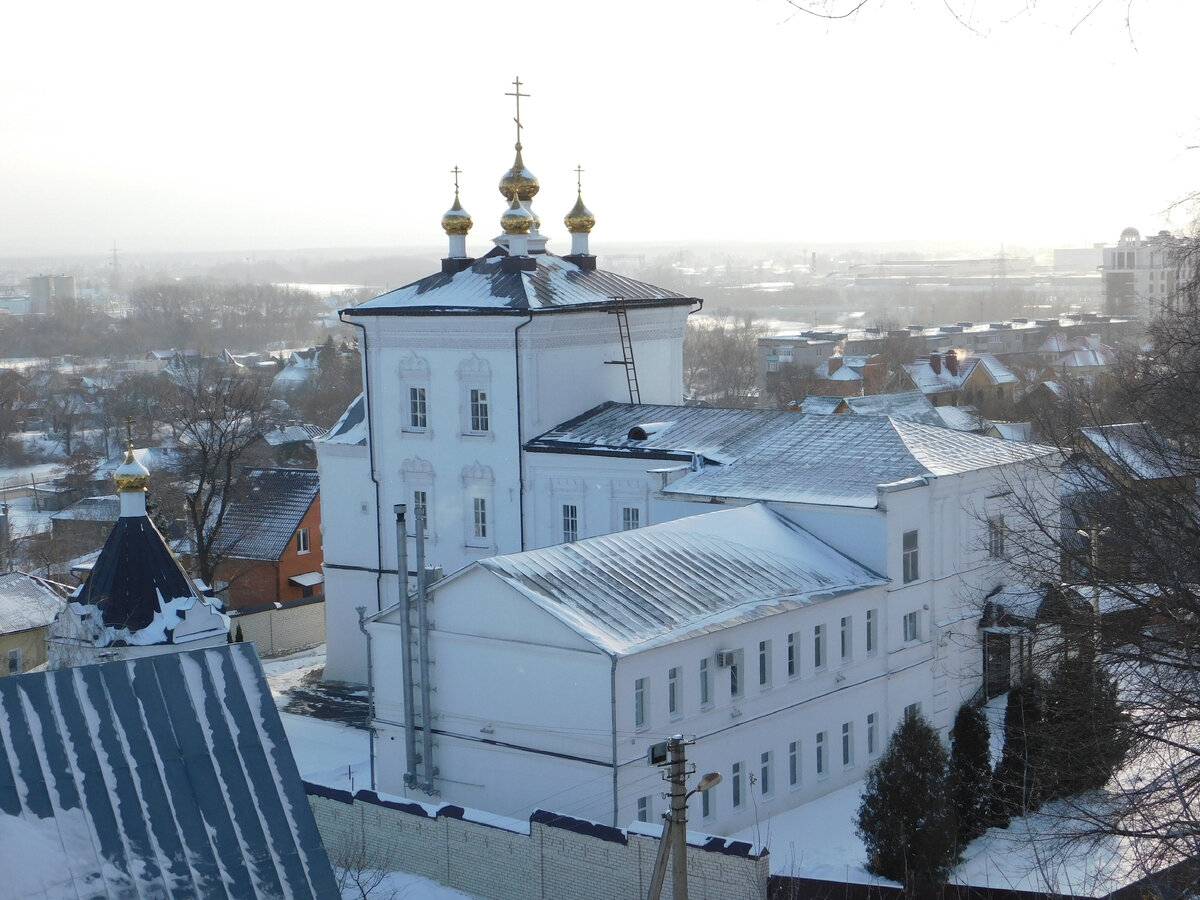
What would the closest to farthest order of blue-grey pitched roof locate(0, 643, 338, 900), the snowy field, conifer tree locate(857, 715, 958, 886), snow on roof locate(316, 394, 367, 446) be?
blue-grey pitched roof locate(0, 643, 338, 900), the snowy field, conifer tree locate(857, 715, 958, 886), snow on roof locate(316, 394, 367, 446)

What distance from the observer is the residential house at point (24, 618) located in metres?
24.4

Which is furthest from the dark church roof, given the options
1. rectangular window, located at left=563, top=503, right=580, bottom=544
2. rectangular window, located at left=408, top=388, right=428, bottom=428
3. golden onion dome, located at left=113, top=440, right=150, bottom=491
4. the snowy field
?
rectangular window, located at left=408, top=388, right=428, bottom=428

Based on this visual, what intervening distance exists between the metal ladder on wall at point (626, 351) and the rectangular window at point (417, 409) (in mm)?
2854

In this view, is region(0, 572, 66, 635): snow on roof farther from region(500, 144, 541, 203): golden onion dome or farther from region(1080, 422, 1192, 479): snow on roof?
region(1080, 422, 1192, 479): snow on roof

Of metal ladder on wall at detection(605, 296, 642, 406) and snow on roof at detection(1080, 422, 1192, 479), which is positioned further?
metal ladder on wall at detection(605, 296, 642, 406)

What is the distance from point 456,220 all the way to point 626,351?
4287 mm

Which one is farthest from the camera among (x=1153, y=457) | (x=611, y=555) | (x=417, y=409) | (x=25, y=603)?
(x=25, y=603)

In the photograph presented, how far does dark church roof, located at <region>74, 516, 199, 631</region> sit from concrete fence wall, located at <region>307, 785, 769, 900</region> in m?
2.59

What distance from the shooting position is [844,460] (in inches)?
804

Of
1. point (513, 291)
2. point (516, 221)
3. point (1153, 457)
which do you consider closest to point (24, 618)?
point (513, 291)

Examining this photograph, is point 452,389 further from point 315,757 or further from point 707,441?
point 315,757

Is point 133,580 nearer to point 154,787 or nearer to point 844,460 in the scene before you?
point 154,787

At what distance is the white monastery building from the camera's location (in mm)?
16406

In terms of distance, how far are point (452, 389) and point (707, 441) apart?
4.15 metres
